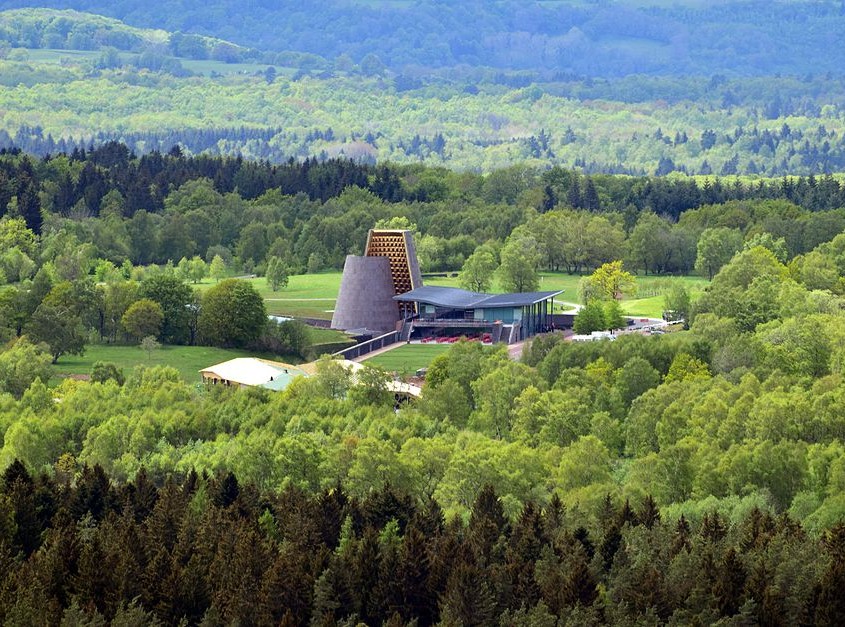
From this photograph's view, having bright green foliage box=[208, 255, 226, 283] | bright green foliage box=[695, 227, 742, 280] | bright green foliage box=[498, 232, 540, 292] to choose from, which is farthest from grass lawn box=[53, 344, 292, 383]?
bright green foliage box=[695, 227, 742, 280]

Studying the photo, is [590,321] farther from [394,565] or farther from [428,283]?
[394,565]

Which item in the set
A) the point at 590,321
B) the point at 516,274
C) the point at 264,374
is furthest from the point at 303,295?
the point at 264,374

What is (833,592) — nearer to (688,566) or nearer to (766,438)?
(688,566)

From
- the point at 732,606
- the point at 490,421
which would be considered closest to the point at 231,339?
the point at 490,421

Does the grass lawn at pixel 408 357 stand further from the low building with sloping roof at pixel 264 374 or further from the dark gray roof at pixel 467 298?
the dark gray roof at pixel 467 298

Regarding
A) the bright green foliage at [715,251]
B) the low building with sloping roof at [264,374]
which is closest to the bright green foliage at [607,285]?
the bright green foliage at [715,251]
